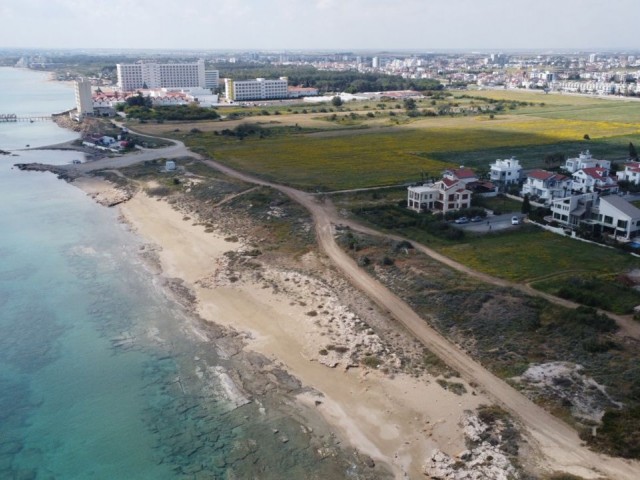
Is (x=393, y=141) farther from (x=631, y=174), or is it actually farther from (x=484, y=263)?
(x=484, y=263)

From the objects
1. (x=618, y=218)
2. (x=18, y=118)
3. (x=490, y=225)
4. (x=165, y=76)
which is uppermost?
(x=165, y=76)

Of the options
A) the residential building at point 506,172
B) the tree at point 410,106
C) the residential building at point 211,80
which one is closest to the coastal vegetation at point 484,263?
the residential building at point 506,172

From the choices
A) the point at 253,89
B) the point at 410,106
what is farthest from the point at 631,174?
the point at 253,89

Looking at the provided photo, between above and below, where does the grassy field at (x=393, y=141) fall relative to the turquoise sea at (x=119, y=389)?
above

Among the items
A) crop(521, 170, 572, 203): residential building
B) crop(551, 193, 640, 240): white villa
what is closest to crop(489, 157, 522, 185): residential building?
crop(521, 170, 572, 203): residential building

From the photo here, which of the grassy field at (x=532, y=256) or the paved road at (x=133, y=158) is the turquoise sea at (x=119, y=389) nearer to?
the grassy field at (x=532, y=256)

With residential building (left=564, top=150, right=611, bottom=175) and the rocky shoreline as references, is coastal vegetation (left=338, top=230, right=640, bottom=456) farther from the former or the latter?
residential building (left=564, top=150, right=611, bottom=175)
